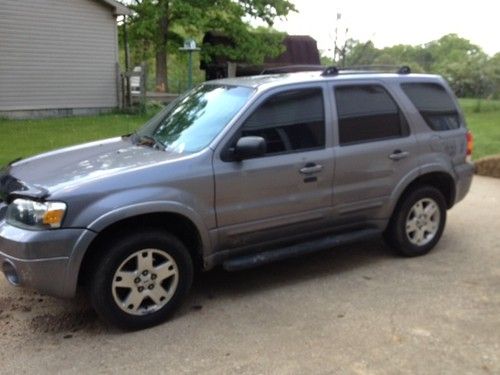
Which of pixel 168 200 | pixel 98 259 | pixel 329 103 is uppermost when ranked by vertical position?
pixel 329 103

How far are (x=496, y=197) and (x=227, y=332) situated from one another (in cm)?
577

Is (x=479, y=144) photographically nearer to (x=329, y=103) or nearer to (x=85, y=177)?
(x=329, y=103)

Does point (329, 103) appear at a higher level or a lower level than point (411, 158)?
Answer: higher

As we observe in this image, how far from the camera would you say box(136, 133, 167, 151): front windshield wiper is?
15.4 ft

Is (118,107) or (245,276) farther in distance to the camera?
(118,107)

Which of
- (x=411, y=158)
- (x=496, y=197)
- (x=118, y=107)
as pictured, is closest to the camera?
(x=411, y=158)

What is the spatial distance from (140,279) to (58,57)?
50.5 ft

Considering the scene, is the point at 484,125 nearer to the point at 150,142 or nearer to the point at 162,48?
the point at 162,48

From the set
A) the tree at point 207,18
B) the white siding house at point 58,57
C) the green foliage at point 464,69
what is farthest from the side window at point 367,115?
the tree at point 207,18

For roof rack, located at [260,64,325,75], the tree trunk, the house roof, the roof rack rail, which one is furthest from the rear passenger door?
the tree trunk

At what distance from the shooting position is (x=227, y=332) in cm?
408

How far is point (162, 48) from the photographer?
80.5ft

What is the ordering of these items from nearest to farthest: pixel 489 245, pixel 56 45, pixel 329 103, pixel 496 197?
pixel 329 103 → pixel 489 245 → pixel 496 197 → pixel 56 45

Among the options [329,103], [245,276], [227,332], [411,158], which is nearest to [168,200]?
[227,332]
